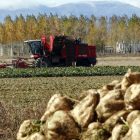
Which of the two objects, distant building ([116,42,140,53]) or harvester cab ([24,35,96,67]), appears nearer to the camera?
harvester cab ([24,35,96,67])

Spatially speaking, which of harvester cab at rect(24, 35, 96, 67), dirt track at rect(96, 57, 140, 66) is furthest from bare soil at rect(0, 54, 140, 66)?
harvester cab at rect(24, 35, 96, 67)

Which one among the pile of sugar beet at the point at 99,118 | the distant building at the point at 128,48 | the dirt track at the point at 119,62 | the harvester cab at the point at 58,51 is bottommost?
the dirt track at the point at 119,62

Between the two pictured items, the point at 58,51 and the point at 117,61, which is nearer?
the point at 58,51

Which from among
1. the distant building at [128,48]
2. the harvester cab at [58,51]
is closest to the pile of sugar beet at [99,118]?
the harvester cab at [58,51]

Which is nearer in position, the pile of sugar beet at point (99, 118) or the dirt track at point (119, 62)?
the pile of sugar beet at point (99, 118)

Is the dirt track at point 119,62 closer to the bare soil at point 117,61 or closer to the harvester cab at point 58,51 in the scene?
the bare soil at point 117,61

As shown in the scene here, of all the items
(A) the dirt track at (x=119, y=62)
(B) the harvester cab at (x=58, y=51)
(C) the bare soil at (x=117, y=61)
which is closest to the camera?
(B) the harvester cab at (x=58, y=51)

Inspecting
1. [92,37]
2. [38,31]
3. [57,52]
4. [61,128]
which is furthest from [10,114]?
[92,37]

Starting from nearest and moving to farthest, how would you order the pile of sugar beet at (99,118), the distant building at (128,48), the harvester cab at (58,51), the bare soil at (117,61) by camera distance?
the pile of sugar beet at (99,118)
the harvester cab at (58,51)
the bare soil at (117,61)
the distant building at (128,48)

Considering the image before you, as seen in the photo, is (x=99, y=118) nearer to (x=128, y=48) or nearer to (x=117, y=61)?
(x=117, y=61)

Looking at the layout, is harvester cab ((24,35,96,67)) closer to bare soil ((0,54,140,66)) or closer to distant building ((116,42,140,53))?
bare soil ((0,54,140,66))

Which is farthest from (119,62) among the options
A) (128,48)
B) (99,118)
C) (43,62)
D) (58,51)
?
(128,48)

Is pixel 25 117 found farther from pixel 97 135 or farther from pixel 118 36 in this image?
pixel 118 36

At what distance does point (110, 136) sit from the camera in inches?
102
